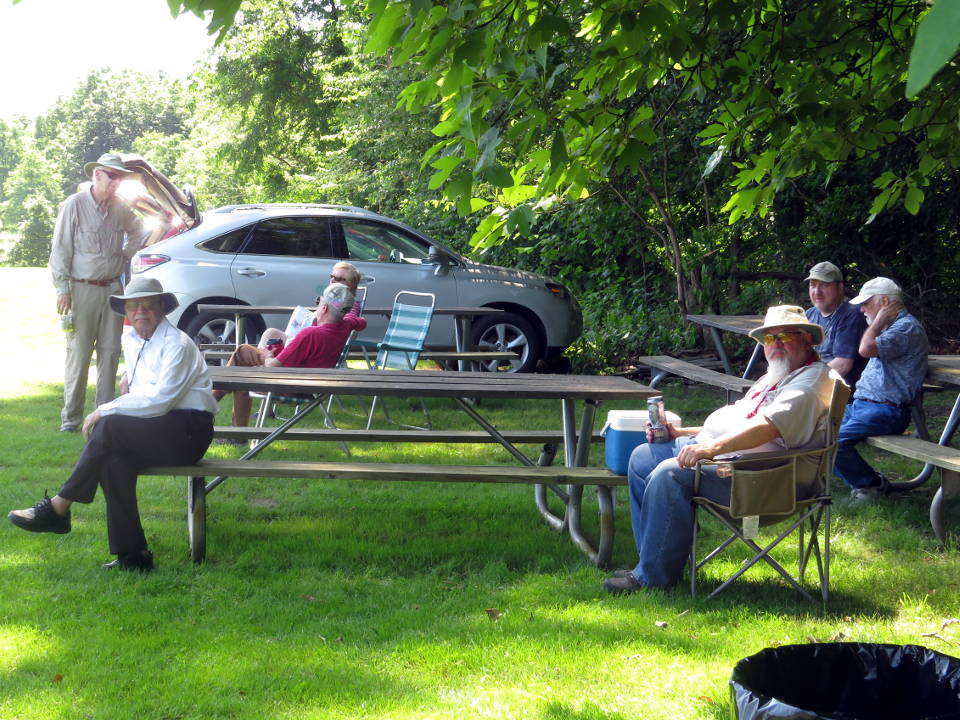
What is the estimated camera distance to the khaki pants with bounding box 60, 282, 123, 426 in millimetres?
Result: 8344

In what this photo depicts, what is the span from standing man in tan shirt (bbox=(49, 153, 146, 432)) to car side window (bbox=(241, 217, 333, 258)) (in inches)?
89.1

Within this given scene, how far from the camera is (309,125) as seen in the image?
93.9ft

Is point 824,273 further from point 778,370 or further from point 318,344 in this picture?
point 318,344

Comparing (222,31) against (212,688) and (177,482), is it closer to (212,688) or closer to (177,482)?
(212,688)

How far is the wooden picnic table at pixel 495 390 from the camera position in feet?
17.5

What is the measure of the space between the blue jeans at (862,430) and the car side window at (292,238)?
19.7ft

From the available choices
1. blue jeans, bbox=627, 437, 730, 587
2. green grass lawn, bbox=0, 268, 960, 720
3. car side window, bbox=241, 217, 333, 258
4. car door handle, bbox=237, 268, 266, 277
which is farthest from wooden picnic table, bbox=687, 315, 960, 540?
car door handle, bbox=237, 268, 266, 277

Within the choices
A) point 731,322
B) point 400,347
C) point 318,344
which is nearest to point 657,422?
point 318,344

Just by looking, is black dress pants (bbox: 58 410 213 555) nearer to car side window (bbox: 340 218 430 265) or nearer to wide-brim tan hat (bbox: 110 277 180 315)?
wide-brim tan hat (bbox: 110 277 180 315)

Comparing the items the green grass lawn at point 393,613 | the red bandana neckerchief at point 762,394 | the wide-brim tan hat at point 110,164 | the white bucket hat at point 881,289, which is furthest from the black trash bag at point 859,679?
the wide-brim tan hat at point 110,164

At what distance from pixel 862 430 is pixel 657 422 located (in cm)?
181

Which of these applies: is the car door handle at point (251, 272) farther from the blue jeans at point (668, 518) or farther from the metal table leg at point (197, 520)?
the blue jeans at point (668, 518)

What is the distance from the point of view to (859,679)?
3377mm

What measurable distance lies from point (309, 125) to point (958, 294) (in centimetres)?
1956
